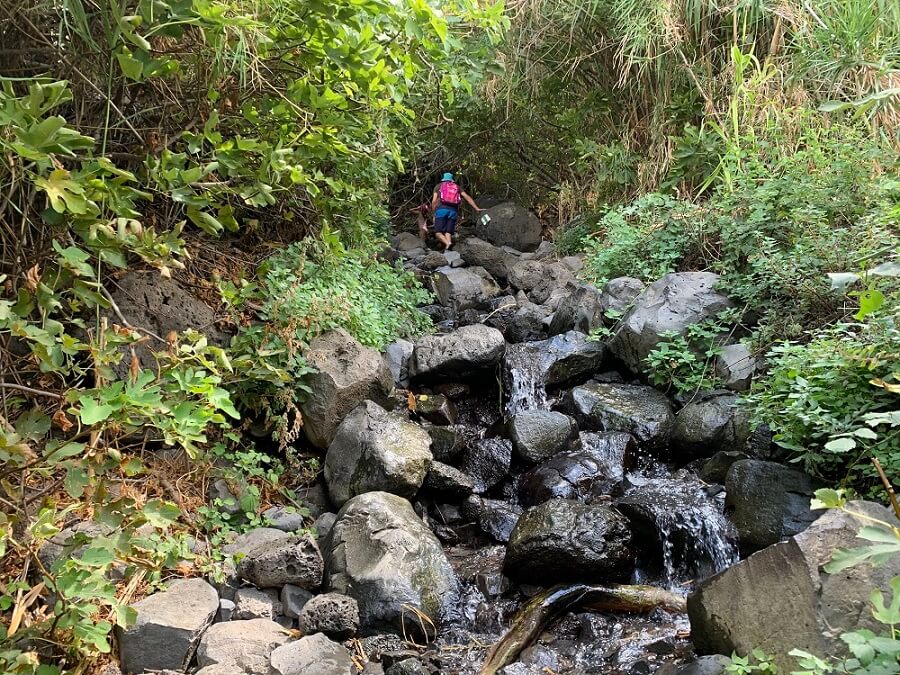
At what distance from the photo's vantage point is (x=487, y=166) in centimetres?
1288

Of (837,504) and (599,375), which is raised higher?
(837,504)

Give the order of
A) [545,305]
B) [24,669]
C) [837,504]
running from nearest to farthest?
[837,504]
[24,669]
[545,305]

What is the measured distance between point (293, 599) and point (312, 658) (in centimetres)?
55

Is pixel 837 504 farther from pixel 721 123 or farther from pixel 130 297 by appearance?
pixel 721 123

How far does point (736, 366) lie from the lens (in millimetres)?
5188

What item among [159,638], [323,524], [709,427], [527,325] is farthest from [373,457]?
[527,325]

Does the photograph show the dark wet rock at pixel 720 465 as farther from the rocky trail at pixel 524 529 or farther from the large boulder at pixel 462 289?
the large boulder at pixel 462 289

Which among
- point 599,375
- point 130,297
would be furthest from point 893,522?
→ point 130,297

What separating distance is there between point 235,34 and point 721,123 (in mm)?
5433

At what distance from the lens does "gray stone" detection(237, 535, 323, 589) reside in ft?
12.2

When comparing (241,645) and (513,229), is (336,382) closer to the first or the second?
(241,645)

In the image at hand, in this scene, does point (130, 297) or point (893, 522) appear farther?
point (130, 297)

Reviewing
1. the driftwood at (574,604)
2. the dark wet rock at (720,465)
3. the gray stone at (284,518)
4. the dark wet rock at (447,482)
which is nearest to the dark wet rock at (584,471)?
the dark wet rock at (447,482)

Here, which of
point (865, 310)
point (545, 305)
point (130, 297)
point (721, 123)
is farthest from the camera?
point (545, 305)
